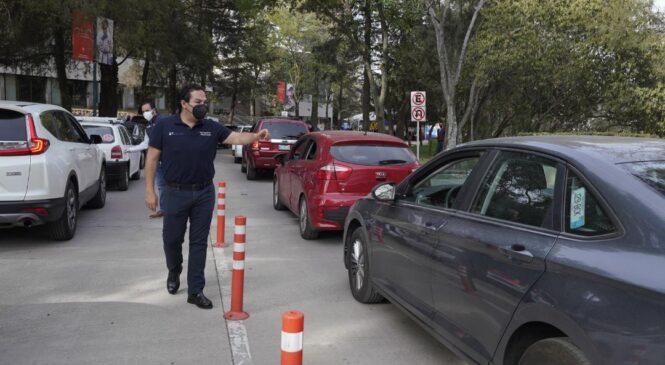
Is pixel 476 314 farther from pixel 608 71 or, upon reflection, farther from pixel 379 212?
pixel 608 71

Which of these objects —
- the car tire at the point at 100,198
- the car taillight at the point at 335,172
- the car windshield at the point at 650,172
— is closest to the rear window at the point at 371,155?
the car taillight at the point at 335,172

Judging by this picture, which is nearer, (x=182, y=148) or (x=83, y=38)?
(x=182, y=148)

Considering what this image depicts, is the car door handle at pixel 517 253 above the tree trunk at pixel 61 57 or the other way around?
the other way around

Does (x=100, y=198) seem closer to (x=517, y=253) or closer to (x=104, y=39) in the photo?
(x=517, y=253)

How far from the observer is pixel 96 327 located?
4500 mm

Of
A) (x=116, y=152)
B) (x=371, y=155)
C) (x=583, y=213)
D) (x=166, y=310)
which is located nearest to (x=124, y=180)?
(x=116, y=152)

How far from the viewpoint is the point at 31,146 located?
657 cm

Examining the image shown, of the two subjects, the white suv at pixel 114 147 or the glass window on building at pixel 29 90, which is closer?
the white suv at pixel 114 147

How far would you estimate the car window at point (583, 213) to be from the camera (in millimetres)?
2580

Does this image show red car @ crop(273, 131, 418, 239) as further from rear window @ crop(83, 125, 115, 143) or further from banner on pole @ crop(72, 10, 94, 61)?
banner on pole @ crop(72, 10, 94, 61)

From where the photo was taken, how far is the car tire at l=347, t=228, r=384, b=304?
504 cm

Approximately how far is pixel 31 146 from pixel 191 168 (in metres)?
2.95

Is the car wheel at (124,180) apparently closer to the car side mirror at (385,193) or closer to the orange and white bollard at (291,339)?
the car side mirror at (385,193)

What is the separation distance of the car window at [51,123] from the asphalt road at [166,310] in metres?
1.46
